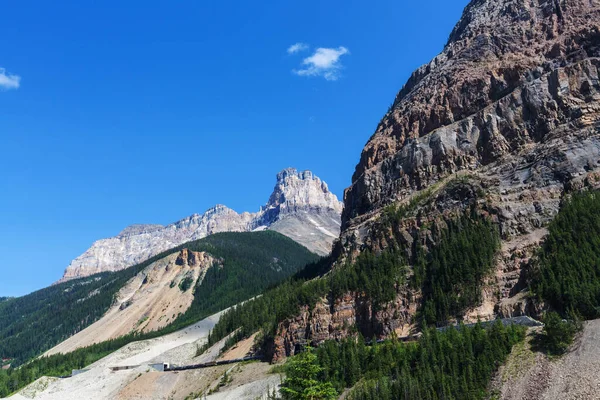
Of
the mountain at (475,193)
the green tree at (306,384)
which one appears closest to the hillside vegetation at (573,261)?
the mountain at (475,193)

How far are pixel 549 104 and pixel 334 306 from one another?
64.5m

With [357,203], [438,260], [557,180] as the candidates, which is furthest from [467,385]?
[357,203]

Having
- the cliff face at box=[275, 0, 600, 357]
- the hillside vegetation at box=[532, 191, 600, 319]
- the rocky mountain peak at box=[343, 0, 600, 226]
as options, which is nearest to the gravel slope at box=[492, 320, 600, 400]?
the hillside vegetation at box=[532, 191, 600, 319]

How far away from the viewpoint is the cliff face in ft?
302

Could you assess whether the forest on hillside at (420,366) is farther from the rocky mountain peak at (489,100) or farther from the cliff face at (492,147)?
the rocky mountain peak at (489,100)

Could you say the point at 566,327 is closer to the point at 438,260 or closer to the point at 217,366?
the point at 438,260

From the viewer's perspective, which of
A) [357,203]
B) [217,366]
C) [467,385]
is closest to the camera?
[467,385]

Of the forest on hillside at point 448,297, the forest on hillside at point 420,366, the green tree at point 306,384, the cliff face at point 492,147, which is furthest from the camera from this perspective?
the cliff face at point 492,147

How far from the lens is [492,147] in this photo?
115312 millimetres

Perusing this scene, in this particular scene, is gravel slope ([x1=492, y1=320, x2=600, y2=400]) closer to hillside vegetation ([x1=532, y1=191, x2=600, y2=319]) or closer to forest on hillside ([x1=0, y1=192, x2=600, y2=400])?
forest on hillside ([x1=0, y1=192, x2=600, y2=400])

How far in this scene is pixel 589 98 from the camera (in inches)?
4176

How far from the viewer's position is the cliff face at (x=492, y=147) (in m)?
92.1

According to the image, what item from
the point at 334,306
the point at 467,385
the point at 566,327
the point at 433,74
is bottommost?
the point at 467,385

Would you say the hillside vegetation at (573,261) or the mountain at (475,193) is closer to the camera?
the hillside vegetation at (573,261)
